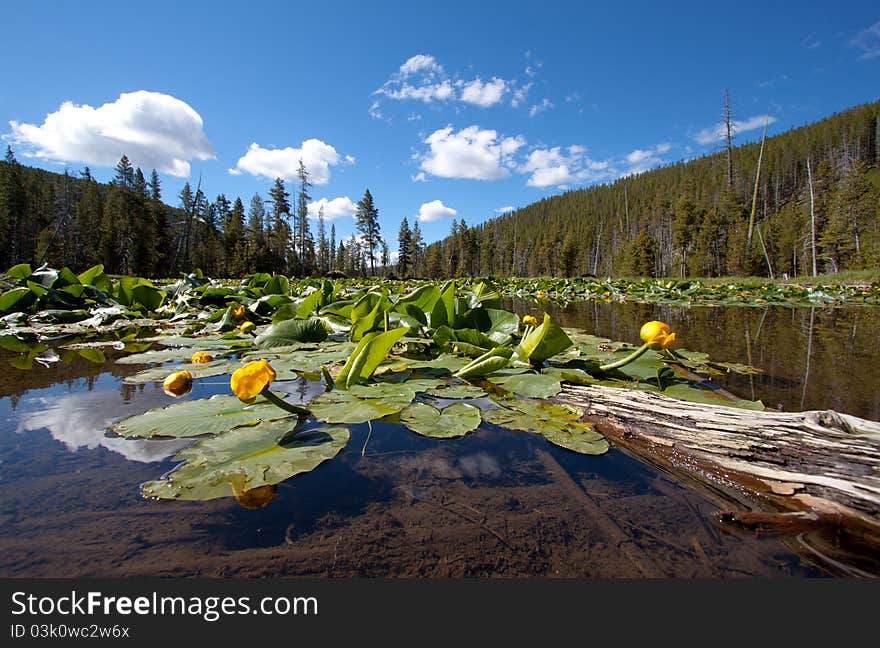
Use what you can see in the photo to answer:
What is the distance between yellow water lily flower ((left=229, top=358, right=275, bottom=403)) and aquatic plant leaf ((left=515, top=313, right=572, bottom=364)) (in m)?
1.05

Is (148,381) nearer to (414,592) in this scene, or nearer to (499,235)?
(414,592)

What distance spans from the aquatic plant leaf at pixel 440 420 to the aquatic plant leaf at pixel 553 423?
9 cm

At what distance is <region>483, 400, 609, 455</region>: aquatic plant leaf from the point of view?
106cm

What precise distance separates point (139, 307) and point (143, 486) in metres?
4.41

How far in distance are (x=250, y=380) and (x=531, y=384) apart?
981 mm

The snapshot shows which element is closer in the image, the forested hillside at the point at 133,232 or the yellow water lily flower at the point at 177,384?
the yellow water lily flower at the point at 177,384

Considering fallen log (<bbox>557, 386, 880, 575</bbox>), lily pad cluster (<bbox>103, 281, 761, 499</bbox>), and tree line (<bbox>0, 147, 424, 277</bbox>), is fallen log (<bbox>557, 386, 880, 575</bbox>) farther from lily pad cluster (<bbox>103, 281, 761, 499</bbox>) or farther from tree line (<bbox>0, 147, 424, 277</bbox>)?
tree line (<bbox>0, 147, 424, 277</bbox>)

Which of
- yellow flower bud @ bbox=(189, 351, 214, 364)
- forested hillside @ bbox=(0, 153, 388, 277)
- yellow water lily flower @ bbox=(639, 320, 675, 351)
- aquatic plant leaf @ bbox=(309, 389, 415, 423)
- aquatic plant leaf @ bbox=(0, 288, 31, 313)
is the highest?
forested hillside @ bbox=(0, 153, 388, 277)

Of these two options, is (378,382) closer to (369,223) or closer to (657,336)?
(657,336)

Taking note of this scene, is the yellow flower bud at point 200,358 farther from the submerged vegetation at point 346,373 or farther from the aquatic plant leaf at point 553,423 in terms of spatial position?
the aquatic plant leaf at point 553,423

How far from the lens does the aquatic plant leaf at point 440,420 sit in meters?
1.10

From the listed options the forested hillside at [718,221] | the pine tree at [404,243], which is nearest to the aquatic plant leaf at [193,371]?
the forested hillside at [718,221]

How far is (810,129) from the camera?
6688cm

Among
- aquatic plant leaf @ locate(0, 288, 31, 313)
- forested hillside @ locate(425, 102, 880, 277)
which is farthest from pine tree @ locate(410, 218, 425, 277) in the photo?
aquatic plant leaf @ locate(0, 288, 31, 313)
